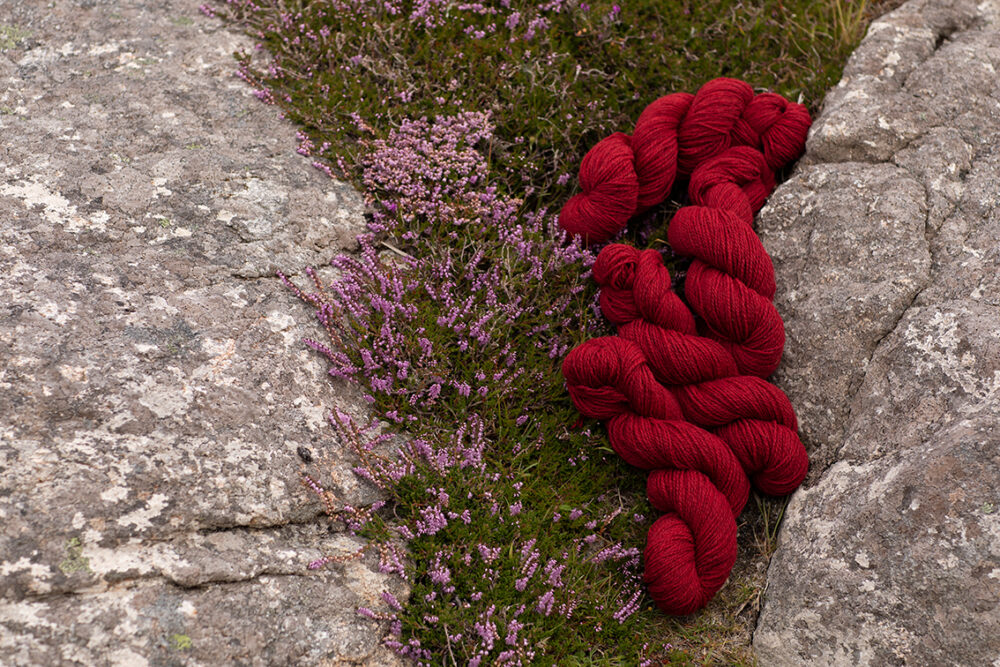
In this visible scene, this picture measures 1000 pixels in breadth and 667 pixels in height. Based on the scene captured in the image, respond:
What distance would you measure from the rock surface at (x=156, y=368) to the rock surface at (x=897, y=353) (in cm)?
191

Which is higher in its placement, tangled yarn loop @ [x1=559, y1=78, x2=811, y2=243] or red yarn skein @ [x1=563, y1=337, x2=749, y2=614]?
tangled yarn loop @ [x1=559, y1=78, x2=811, y2=243]

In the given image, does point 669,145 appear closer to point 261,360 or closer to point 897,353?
point 897,353

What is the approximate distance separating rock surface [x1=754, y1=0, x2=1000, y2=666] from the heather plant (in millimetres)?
321

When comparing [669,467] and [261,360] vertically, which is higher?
[261,360]

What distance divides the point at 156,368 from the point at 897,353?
3255 millimetres

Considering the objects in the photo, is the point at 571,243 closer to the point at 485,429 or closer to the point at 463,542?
the point at 485,429

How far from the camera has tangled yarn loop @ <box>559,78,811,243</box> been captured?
395 centimetres

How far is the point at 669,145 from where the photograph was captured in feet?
13.2

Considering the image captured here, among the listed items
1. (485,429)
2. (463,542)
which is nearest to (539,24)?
(485,429)

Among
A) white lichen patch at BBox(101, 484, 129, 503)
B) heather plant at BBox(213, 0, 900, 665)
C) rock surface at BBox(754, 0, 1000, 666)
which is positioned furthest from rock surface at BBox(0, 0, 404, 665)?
rock surface at BBox(754, 0, 1000, 666)

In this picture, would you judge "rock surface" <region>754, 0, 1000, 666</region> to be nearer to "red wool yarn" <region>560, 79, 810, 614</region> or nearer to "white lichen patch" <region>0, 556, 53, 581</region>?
"red wool yarn" <region>560, 79, 810, 614</region>

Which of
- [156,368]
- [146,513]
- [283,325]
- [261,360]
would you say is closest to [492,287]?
[283,325]

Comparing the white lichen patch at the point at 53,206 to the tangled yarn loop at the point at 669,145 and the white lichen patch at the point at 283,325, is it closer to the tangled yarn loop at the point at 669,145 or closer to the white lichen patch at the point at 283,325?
the white lichen patch at the point at 283,325

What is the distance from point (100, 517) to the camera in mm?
2758
